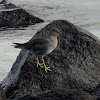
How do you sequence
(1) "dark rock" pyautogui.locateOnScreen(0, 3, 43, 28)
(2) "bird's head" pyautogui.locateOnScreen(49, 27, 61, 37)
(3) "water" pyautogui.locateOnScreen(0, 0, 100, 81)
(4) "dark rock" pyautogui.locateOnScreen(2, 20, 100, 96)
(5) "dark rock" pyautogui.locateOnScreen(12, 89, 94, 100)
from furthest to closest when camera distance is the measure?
(1) "dark rock" pyautogui.locateOnScreen(0, 3, 43, 28) → (3) "water" pyautogui.locateOnScreen(0, 0, 100, 81) → (2) "bird's head" pyautogui.locateOnScreen(49, 27, 61, 37) → (4) "dark rock" pyautogui.locateOnScreen(2, 20, 100, 96) → (5) "dark rock" pyautogui.locateOnScreen(12, 89, 94, 100)

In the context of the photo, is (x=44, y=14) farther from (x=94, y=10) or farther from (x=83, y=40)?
(x=83, y=40)

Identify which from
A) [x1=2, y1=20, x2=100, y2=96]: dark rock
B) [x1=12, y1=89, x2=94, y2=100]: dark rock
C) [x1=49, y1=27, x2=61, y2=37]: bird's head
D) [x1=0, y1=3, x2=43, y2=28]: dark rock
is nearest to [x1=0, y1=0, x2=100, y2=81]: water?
[x1=0, y1=3, x2=43, y2=28]: dark rock

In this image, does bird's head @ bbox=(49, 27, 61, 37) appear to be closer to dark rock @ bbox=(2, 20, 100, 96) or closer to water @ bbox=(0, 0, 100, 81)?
dark rock @ bbox=(2, 20, 100, 96)

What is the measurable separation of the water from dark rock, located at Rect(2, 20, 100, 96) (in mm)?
1884

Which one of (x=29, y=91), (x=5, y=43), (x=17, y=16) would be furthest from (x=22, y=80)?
(x=17, y=16)

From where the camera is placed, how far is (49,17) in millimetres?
16484

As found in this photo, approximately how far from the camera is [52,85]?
5.88 m

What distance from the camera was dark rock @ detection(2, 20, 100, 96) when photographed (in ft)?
19.2

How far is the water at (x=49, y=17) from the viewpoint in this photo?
10.2 meters

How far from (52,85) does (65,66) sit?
20.0 inches

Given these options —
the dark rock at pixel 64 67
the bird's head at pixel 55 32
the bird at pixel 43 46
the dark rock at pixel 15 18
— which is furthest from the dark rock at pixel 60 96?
the dark rock at pixel 15 18

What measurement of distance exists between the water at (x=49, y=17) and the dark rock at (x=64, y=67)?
6.18 feet

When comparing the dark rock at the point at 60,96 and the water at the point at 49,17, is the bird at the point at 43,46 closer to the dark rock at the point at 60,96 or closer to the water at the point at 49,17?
the dark rock at the point at 60,96

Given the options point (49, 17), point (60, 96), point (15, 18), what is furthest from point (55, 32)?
point (49, 17)
